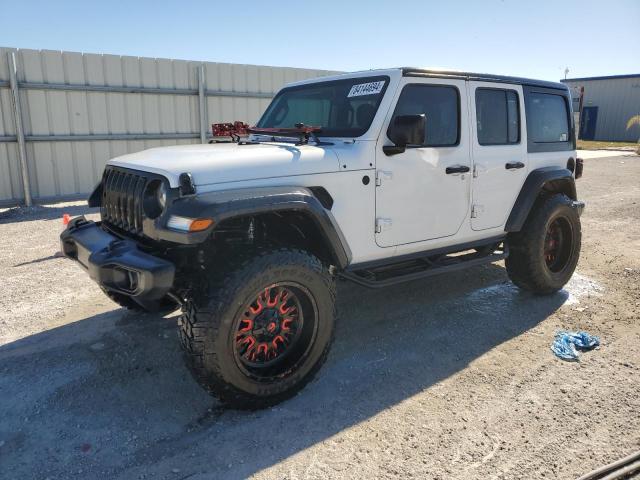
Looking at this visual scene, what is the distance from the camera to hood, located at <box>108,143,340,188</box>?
287 centimetres

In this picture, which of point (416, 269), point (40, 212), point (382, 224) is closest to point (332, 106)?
point (382, 224)

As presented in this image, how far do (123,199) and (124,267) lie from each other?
68cm

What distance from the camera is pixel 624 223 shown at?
27.2 ft

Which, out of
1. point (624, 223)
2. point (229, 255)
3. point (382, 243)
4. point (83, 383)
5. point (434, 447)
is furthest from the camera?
point (624, 223)

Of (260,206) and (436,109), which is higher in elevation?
(436,109)

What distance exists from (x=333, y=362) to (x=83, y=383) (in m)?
1.67

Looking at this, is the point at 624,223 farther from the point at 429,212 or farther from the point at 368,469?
the point at 368,469

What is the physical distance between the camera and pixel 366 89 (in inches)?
149

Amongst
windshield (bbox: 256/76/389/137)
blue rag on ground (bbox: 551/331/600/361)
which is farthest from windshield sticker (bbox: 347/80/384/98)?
blue rag on ground (bbox: 551/331/600/361)

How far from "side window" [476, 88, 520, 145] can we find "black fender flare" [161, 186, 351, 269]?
1771 millimetres

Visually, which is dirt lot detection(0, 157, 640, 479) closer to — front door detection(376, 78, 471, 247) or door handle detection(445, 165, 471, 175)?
front door detection(376, 78, 471, 247)

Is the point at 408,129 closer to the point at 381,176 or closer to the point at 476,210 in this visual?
the point at 381,176

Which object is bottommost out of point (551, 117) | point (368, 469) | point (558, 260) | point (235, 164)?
point (368, 469)

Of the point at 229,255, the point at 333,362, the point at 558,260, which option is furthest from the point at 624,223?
the point at 229,255
